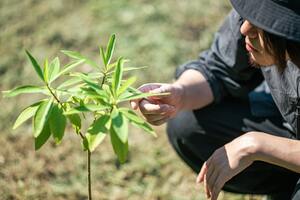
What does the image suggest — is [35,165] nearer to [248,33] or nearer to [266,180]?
[266,180]

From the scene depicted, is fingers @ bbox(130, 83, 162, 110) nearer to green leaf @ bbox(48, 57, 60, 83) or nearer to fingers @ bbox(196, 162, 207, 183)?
fingers @ bbox(196, 162, 207, 183)

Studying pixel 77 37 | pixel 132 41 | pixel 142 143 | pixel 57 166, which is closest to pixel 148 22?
pixel 132 41

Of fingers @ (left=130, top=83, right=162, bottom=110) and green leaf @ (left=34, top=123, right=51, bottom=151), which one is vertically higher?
green leaf @ (left=34, top=123, right=51, bottom=151)

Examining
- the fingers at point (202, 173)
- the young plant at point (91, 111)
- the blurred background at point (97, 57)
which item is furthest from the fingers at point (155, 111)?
the blurred background at point (97, 57)

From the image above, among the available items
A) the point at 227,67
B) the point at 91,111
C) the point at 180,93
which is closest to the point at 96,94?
the point at 91,111

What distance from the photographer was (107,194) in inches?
85.7

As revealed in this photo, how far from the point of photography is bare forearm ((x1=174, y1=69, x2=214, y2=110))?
181 cm

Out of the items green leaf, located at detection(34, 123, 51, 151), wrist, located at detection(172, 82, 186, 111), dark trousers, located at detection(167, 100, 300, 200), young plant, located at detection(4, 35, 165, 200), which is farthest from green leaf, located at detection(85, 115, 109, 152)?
dark trousers, located at detection(167, 100, 300, 200)

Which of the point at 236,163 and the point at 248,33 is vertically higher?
the point at 248,33

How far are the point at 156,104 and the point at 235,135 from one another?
464mm

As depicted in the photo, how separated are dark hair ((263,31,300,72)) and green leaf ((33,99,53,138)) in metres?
0.55

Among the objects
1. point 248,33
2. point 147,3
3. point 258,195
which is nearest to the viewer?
point 248,33


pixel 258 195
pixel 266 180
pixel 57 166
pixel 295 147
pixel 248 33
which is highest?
pixel 248 33

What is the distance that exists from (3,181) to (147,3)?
4.95 ft
